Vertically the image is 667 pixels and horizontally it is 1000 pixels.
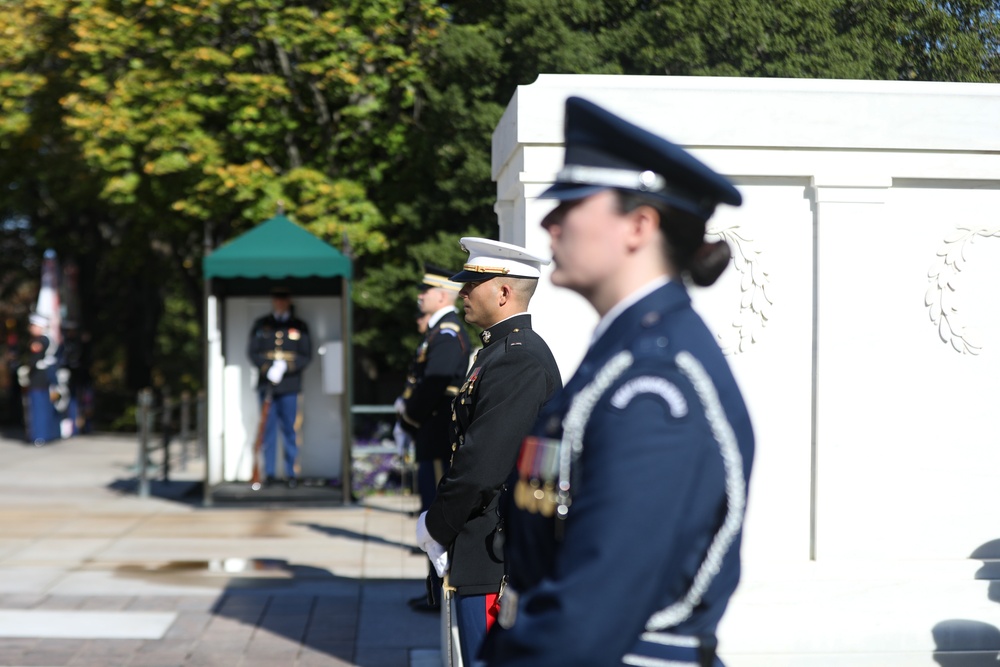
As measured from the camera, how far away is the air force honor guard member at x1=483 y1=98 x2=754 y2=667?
5.59 feet

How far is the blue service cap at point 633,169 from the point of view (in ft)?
6.27

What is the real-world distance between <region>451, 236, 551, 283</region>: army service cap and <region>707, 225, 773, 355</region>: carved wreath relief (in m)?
1.28

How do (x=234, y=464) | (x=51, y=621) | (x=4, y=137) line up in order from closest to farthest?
(x=51, y=621) < (x=234, y=464) < (x=4, y=137)

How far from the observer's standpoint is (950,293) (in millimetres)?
5281

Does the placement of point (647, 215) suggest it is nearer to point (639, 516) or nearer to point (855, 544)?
point (639, 516)

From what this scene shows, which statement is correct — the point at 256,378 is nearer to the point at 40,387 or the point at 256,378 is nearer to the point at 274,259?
the point at 274,259

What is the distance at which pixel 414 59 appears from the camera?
14.6 m

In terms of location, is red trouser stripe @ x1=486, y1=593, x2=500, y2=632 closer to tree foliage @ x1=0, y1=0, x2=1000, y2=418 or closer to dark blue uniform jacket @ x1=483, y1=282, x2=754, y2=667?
dark blue uniform jacket @ x1=483, y1=282, x2=754, y2=667

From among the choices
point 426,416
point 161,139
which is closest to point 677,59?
point 426,416

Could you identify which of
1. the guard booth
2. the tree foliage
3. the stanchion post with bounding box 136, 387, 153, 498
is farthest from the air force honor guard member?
the stanchion post with bounding box 136, 387, 153, 498

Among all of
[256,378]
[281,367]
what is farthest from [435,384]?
[256,378]

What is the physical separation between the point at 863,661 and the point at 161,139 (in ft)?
40.4

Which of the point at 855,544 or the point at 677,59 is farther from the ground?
the point at 677,59

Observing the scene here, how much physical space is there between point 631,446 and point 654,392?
0.33 ft
